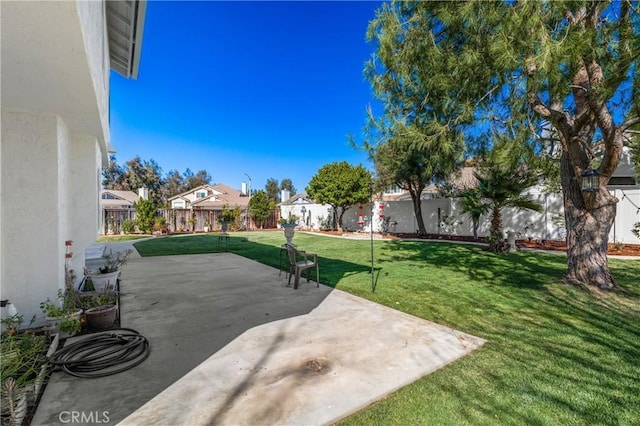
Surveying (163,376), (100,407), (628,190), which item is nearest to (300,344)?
(163,376)

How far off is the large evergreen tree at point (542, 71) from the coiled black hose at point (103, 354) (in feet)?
17.6

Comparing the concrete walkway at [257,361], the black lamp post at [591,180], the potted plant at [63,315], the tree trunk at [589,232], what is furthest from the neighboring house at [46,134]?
the tree trunk at [589,232]

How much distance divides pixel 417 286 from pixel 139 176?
4567 cm

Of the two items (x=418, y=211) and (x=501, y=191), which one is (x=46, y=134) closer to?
(x=501, y=191)

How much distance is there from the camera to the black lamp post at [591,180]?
5273 mm


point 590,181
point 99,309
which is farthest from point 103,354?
point 590,181

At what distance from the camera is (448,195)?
15.8 m

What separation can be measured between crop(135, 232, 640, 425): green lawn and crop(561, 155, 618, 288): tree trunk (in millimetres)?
356

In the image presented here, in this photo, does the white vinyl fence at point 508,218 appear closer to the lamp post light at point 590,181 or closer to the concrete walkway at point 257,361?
the concrete walkway at point 257,361

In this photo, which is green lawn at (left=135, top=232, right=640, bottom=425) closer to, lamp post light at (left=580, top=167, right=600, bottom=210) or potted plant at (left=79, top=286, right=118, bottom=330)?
lamp post light at (left=580, top=167, right=600, bottom=210)

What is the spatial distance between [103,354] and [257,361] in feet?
5.60

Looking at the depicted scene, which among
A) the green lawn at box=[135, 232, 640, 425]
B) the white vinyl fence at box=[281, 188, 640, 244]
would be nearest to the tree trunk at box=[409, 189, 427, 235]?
the white vinyl fence at box=[281, 188, 640, 244]

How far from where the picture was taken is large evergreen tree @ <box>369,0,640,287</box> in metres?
3.48

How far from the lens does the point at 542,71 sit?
11.6 ft
